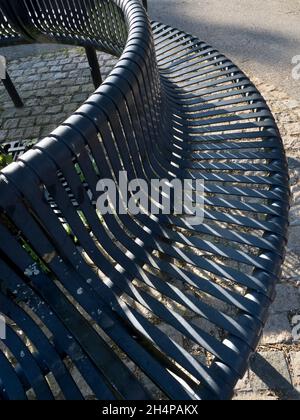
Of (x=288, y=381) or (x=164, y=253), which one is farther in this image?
(x=288, y=381)

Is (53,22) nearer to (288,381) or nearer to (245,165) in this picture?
(245,165)

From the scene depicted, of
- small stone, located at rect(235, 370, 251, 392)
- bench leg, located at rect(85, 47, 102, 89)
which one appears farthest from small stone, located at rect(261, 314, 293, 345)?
bench leg, located at rect(85, 47, 102, 89)

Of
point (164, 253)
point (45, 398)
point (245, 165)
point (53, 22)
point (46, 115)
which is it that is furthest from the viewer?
point (46, 115)

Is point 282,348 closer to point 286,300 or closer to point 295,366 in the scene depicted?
point 295,366

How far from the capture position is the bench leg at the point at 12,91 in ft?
15.3

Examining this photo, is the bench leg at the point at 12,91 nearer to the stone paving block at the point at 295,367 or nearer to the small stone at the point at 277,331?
the small stone at the point at 277,331

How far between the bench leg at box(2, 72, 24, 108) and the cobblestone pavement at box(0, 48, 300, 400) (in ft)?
0.29

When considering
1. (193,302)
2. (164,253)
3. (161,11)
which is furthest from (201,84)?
(161,11)

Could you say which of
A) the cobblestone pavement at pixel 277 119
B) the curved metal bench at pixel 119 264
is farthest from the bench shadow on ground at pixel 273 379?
the curved metal bench at pixel 119 264

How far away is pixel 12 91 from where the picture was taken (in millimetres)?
4789

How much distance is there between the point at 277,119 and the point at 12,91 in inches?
124

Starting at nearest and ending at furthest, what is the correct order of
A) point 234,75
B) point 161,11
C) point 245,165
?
point 245,165
point 234,75
point 161,11

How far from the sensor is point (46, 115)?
4.71m
